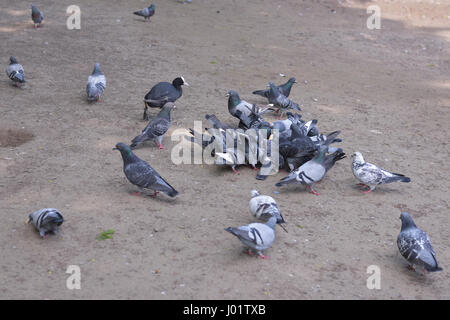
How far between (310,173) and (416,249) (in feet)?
5.24

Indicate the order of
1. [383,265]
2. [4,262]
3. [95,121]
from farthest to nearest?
[95,121], [383,265], [4,262]

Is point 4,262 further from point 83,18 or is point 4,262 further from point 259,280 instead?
point 83,18

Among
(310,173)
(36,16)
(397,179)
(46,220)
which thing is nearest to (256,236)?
(310,173)

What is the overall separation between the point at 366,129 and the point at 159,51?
476 centimetres

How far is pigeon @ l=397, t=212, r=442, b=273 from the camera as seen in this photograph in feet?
14.3

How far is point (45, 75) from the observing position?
8.72 m

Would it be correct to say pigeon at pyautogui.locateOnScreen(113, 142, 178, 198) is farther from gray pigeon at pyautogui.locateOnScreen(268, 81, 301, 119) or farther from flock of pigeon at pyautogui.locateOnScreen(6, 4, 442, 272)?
gray pigeon at pyautogui.locateOnScreen(268, 81, 301, 119)

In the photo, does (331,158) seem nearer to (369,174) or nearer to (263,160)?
(369,174)

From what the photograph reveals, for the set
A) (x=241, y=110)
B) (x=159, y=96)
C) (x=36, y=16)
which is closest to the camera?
(x=241, y=110)

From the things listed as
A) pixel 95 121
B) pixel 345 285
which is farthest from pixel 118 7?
pixel 345 285

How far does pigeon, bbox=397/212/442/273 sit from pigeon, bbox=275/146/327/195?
126 centimetres

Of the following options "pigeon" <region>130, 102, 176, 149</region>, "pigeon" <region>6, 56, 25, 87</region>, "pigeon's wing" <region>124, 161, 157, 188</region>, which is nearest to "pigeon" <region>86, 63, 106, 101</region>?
"pigeon" <region>6, 56, 25, 87</region>

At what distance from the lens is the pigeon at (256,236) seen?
4.41m

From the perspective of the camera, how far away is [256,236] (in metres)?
4.42
